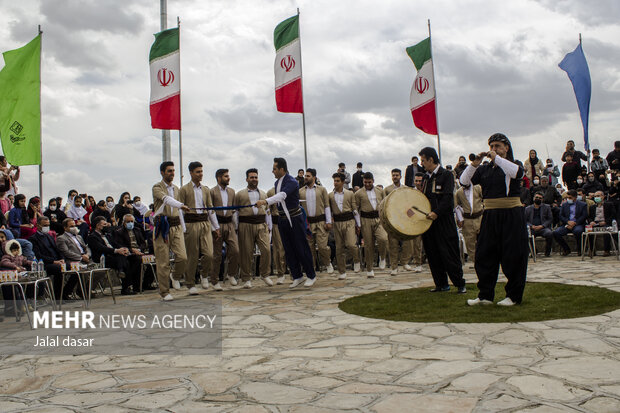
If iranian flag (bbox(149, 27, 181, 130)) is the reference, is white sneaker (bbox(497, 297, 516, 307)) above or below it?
below

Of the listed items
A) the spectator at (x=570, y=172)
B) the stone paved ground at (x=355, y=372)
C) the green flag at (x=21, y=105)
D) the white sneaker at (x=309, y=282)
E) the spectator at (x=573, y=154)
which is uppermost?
the green flag at (x=21, y=105)

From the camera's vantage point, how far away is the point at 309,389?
3.80 metres

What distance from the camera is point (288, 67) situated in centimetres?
1513

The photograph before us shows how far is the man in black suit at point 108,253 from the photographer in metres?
11.5

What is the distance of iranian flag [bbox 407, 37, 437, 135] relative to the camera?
596 inches

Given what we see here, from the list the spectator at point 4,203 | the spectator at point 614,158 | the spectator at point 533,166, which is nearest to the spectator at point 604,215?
the spectator at point 614,158

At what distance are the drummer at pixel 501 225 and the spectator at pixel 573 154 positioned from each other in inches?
450

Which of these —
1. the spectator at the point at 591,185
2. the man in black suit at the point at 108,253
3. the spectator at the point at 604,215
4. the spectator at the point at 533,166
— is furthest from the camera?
the spectator at the point at 533,166

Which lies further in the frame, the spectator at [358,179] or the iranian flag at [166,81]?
the spectator at [358,179]

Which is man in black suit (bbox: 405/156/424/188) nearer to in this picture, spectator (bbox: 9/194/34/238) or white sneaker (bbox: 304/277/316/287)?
white sneaker (bbox: 304/277/316/287)

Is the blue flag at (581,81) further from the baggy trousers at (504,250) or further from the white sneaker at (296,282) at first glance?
the baggy trousers at (504,250)

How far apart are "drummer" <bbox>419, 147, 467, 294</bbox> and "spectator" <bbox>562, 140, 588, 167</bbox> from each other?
1047cm

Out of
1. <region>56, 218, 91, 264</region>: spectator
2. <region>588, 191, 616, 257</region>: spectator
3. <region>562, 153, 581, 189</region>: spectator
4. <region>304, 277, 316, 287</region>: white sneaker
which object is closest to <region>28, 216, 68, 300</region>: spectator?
<region>56, 218, 91, 264</region>: spectator

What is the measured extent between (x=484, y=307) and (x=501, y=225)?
0.97 m
